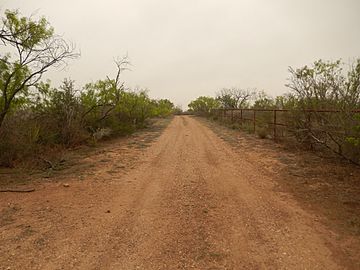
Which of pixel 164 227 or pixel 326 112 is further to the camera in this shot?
pixel 326 112

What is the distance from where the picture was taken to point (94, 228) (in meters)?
4.53

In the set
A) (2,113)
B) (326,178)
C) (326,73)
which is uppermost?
(326,73)

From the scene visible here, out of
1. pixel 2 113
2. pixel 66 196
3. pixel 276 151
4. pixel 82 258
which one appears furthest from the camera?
pixel 276 151

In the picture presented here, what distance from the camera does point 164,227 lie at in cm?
454

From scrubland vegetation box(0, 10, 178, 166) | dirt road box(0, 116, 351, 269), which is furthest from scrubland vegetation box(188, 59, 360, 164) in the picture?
scrubland vegetation box(0, 10, 178, 166)

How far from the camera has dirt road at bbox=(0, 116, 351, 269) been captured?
3576mm

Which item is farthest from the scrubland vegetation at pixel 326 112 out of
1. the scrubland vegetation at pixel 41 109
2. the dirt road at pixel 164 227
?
the scrubland vegetation at pixel 41 109

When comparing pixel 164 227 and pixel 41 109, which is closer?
pixel 164 227

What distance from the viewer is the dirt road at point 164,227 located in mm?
3576

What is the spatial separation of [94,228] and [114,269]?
129 centimetres

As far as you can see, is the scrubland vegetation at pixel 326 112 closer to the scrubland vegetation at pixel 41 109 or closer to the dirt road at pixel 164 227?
the dirt road at pixel 164 227

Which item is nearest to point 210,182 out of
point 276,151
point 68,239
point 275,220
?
point 275,220

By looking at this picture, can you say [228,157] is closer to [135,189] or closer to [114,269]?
[135,189]

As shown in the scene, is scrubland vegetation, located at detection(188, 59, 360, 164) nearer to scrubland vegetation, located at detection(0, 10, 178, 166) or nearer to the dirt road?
the dirt road
